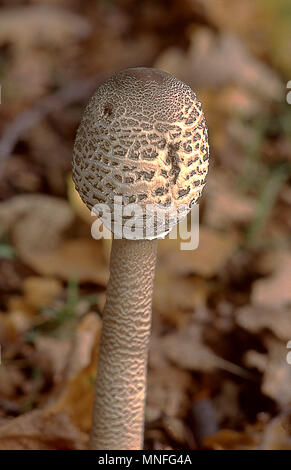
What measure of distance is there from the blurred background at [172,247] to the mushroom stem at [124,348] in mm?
213

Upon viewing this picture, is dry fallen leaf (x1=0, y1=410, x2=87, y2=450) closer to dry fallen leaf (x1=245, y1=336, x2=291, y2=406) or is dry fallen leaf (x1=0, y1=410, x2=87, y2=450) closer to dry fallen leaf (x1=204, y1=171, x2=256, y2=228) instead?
dry fallen leaf (x1=245, y1=336, x2=291, y2=406)

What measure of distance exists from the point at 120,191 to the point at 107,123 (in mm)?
151

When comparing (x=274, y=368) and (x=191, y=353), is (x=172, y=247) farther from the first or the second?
(x=274, y=368)

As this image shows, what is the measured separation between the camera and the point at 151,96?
4.09 ft

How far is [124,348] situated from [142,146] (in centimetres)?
64

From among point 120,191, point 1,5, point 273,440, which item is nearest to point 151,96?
point 120,191

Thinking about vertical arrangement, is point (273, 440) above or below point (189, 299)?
below

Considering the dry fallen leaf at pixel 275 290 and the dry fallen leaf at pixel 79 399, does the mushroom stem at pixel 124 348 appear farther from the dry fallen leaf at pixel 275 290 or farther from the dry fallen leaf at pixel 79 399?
the dry fallen leaf at pixel 275 290

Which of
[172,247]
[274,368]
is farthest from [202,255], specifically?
[274,368]

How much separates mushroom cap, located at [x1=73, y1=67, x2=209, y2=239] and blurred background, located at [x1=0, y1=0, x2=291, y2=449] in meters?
0.89

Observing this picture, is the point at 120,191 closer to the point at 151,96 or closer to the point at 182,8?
the point at 151,96

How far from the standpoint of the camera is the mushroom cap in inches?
47.8

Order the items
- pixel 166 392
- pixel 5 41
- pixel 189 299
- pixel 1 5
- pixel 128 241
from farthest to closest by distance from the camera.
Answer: pixel 1 5 → pixel 5 41 → pixel 189 299 → pixel 166 392 → pixel 128 241

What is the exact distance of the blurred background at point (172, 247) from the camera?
1995 mm
